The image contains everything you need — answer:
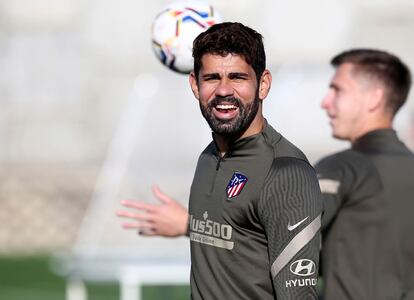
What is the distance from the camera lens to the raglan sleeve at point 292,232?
3744 millimetres

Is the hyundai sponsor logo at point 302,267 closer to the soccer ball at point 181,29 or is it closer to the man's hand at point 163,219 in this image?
the man's hand at point 163,219

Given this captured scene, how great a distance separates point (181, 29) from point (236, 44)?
50.0 inches

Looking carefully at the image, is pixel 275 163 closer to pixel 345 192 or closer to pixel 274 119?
pixel 345 192

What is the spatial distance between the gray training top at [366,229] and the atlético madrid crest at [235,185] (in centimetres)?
99

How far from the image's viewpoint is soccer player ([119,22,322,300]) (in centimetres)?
376

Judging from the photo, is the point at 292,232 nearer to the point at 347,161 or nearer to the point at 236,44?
the point at 236,44

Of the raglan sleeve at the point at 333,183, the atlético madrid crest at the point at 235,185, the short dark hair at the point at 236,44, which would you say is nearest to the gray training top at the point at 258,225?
the atlético madrid crest at the point at 235,185

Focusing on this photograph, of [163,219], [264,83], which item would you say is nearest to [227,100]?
[264,83]

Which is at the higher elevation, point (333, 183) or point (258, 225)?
point (333, 183)

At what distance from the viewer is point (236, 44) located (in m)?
3.85

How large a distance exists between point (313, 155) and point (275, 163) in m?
6.80

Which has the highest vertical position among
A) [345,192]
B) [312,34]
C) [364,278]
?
[312,34]

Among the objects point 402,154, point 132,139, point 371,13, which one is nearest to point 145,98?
point 132,139

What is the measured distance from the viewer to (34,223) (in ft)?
46.1
